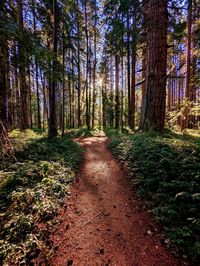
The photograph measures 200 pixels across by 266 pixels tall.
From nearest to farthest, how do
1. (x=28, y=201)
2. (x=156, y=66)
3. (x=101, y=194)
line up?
(x=28, y=201) → (x=101, y=194) → (x=156, y=66)

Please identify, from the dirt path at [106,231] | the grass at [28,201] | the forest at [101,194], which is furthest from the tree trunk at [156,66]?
the grass at [28,201]

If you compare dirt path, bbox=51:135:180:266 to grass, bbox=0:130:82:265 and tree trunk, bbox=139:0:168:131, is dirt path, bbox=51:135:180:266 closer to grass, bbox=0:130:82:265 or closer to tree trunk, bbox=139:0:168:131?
grass, bbox=0:130:82:265

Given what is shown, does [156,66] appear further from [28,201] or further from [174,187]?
[28,201]

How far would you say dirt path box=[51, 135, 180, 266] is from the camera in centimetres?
223

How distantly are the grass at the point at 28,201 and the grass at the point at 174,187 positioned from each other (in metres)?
1.87

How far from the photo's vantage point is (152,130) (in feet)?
20.6

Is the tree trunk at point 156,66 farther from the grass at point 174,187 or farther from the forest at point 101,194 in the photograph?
the grass at point 174,187

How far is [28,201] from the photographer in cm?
303

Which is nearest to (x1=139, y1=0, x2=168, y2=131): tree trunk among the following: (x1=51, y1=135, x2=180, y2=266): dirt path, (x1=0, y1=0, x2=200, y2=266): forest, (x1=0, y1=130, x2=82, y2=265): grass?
(x1=0, y1=0, x2=200, y2=266): forest

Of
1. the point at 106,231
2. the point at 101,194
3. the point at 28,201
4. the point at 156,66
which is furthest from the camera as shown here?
the point at 156,66

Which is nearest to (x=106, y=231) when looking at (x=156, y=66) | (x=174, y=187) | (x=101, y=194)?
(x=101, y=194)

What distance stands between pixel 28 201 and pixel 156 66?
6.05 m

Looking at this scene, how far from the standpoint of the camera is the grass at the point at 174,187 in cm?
234

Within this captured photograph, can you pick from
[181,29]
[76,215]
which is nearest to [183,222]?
[76,215]
